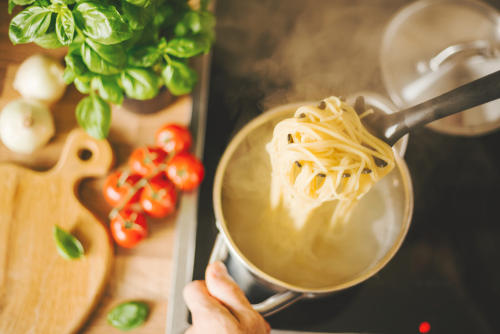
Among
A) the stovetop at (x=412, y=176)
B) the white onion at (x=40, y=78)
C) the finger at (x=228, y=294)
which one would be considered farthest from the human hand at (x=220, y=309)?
the white onion at (x=40, y=78)

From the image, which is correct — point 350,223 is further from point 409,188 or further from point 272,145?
point 272,145

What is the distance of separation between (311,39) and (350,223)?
584 mm

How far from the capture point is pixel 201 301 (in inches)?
28.6

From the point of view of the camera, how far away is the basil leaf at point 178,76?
32.1 inches

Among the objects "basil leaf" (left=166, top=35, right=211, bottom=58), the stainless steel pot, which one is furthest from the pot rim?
"basil leaf" (left=166, top=35, right=211, bottom=58)

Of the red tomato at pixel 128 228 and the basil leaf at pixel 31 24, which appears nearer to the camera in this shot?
the basil leaf at pixel 31 24

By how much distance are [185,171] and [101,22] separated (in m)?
0.40

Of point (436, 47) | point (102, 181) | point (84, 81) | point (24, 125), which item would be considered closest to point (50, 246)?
point (102, 181)

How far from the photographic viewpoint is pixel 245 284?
2.65ft

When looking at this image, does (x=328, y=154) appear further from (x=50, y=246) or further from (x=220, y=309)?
(x=50, y=246)

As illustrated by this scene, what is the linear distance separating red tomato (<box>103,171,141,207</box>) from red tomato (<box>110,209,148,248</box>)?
4cm

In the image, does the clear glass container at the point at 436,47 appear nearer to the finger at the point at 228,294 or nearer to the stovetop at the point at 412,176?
the stovetop at the point at 412,176

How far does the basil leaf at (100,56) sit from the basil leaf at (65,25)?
0.12 ft

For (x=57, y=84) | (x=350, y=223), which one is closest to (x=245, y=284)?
(x=350, y=223)
